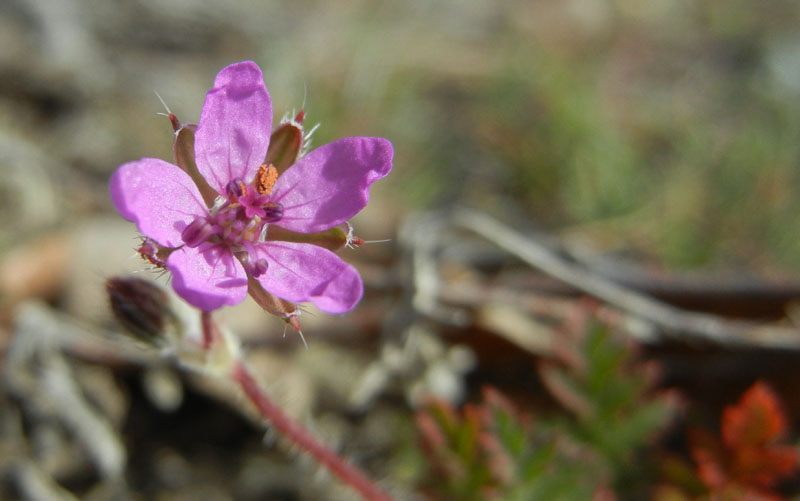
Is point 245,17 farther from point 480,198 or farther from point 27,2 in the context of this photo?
point 480,198

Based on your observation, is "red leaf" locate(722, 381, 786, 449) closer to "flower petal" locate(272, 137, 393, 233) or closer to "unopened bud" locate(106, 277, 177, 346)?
"flower petal" locate(272, 137, 393, 233)

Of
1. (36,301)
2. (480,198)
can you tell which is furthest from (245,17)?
(36,301)

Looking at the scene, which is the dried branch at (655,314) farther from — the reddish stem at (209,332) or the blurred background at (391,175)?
the reddish stem at (209,332)

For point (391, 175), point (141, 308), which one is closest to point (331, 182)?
point (141, 308)

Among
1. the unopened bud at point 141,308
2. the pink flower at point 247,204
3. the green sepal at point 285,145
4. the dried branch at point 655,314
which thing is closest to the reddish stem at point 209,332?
the unopened bud at point 141,308

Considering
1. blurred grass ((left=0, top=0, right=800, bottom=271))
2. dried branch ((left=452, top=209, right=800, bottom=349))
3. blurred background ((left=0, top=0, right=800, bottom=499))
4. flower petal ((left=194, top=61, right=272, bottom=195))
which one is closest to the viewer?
flower petal ((left=194, top=61, right=272, bottom=195))

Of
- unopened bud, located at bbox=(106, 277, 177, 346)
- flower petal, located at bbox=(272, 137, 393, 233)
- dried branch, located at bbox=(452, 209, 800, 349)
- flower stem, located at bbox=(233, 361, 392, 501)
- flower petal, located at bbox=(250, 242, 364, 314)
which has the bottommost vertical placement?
flower stem, located at bbox=(233, 361, 392, 501)

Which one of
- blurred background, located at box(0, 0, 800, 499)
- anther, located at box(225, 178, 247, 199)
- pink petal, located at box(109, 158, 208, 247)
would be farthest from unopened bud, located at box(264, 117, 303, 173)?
blurred background, located at box(0, 0, 800, 499)
